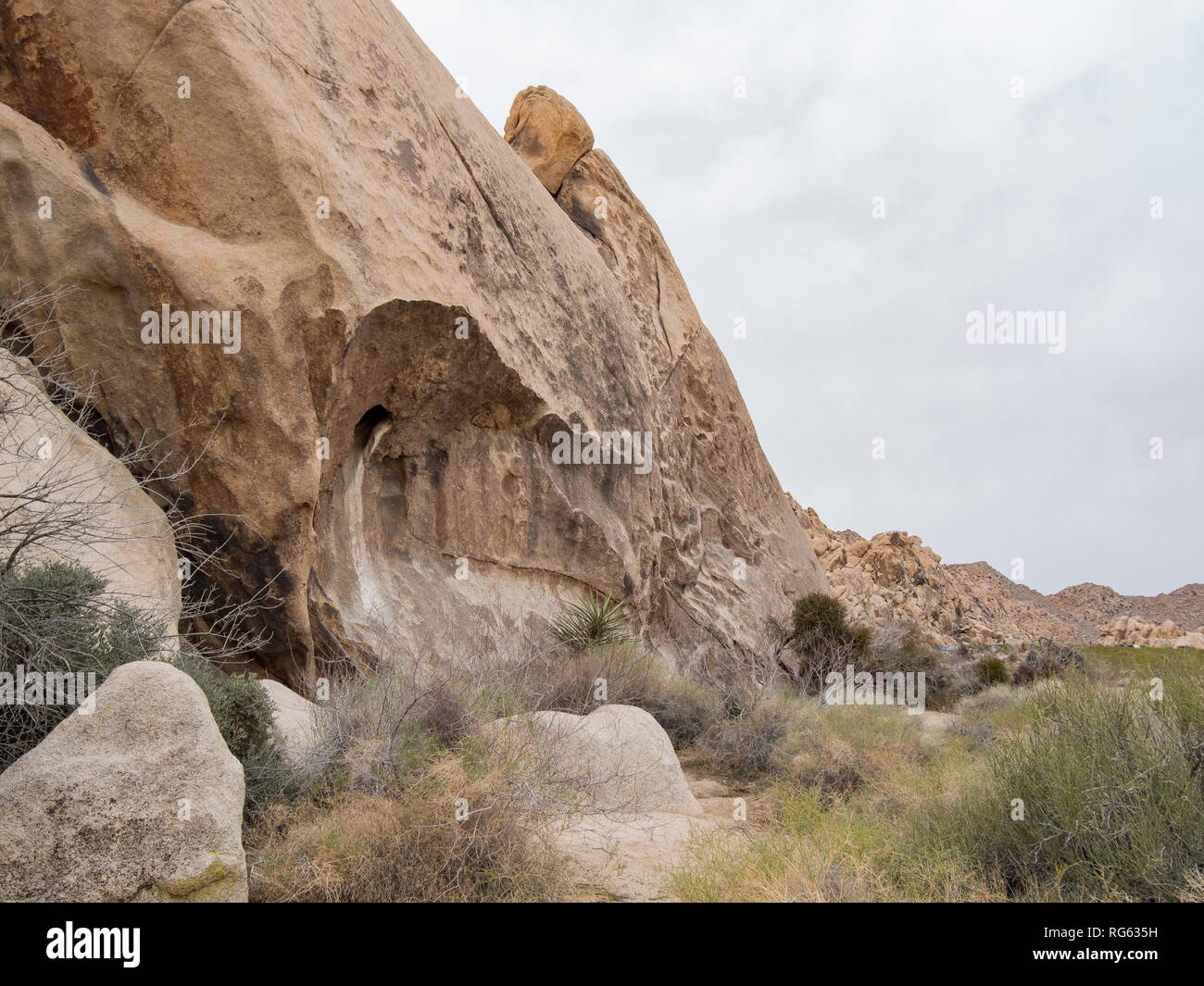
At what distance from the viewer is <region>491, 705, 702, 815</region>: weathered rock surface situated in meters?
5.22

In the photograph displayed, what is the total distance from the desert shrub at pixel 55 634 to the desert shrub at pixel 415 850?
119cm

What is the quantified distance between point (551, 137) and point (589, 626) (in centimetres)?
1150

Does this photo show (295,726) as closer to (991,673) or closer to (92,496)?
(92,496)

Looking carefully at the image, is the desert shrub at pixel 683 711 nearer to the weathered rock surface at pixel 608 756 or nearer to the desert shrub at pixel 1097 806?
the weathered rock surface at pixel 608 756

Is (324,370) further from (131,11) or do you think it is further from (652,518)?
(652,518)

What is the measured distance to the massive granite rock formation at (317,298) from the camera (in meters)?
6.96

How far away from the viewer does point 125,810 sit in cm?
342

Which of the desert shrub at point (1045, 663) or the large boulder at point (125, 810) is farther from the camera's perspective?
the desert shrub at point (1045, 663)

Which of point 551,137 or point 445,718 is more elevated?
point 551,137

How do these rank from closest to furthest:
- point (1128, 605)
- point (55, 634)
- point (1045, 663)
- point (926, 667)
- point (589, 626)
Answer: point (55, 634) < point (589, 626) < point (926, 667) < point (1045, 663) < point (1128, 605)

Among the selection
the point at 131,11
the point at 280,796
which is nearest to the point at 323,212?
the point at 131,11

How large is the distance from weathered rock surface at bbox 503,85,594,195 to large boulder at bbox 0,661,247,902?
15.8m

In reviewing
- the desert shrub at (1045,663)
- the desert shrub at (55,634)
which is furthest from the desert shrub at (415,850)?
the desert shrub at (1045,663)

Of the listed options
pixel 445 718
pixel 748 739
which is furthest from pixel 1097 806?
pixel 748 739
